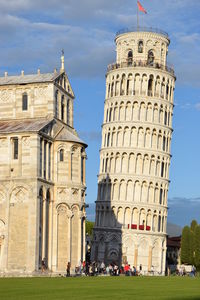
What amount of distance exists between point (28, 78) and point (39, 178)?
46.2ft

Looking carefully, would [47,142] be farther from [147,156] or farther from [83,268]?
[147,156]

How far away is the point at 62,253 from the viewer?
2576 inches

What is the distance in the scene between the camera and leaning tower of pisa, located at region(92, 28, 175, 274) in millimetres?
105688

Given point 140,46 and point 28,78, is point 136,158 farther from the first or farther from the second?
point 28,78

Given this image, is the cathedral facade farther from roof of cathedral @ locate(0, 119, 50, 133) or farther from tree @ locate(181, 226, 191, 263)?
tree @ locate(181, 226, 191, 263)

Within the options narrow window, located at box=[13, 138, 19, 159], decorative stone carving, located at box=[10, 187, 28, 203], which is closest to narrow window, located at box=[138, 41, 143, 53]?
narrow window, located at box=[13, 138, 19, 159]

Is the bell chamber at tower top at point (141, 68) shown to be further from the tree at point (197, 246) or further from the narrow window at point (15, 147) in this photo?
the narrow window at point (15, 147)

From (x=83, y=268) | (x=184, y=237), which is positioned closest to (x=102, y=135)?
(x=184, y=237)

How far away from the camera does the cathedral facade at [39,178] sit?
6175 centimetres

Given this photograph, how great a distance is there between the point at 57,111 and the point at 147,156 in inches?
1535

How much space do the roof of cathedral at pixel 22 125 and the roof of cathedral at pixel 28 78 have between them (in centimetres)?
457

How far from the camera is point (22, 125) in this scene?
66.6 meters

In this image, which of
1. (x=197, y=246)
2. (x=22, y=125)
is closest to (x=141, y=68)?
(x=197, y=246)

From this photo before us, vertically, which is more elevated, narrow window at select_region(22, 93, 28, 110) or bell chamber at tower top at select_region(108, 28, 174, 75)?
bell chamber at tower top at select_region(108, 28, 174, 75)
